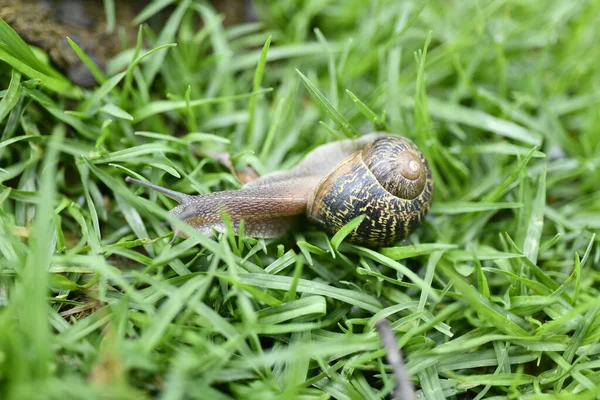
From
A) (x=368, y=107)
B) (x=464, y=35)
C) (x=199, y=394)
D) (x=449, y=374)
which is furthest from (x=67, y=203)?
(x=464, y=35)

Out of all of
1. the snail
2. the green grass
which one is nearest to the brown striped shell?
the snail

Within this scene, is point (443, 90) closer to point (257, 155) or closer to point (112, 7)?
point (257, 155)

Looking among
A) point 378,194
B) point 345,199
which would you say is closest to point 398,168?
point 378,194

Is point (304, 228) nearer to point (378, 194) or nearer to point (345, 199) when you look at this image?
point (345, 199)

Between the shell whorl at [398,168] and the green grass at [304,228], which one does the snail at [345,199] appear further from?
the green grass at [304,228]

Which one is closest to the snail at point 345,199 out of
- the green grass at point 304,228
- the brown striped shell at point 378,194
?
the brown striped shell at point 378,194

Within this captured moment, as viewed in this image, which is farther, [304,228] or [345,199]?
[304,228]

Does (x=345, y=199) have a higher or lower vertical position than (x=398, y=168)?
lower
